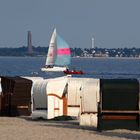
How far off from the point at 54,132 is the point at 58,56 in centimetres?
9033

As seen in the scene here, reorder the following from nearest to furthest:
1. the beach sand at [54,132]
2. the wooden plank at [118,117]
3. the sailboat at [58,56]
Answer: the beach sand at [54,132]
the wooden plank at [118,117]
the sailboat at [58,56]

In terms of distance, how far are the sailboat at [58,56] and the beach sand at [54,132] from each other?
3299 inches

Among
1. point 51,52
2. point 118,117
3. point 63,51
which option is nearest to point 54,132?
point 118,117

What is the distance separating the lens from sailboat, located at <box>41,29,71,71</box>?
118 meters

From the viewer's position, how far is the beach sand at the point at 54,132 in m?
26.2

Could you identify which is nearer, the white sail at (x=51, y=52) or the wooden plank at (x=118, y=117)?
the wooden plank at (x=118, y=117)

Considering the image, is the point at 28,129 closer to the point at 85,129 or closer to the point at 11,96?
the point at 85,129

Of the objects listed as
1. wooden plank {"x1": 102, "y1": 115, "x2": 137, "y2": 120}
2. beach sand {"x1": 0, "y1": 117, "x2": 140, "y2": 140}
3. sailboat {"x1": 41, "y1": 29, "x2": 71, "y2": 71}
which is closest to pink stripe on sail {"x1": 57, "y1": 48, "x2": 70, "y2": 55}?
sailboat {"x1": 41, "y1": 29, "x2": 71, "y2": 71}

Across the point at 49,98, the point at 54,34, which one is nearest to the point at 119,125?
the point at 49,98

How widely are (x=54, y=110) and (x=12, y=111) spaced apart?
3.17m

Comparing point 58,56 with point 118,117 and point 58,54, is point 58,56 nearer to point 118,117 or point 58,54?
point 58,54

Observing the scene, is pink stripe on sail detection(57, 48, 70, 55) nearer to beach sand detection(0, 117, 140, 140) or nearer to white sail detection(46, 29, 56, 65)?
white sail detection(46, 29, 56, 65)

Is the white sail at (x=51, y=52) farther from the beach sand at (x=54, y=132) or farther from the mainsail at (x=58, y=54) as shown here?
the beach sand at (x=54, y=132)

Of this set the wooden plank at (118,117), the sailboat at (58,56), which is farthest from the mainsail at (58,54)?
the wooden plank at (118,117)
